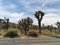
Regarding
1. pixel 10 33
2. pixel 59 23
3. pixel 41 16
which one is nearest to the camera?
pixel 10 33

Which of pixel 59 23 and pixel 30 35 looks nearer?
pixel 30 35

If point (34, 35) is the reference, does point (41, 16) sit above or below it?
above

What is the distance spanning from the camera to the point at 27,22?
146ft

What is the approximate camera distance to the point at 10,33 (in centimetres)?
3575

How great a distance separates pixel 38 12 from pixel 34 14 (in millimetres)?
1208

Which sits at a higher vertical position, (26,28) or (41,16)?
(41,16)

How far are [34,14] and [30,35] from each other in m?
10.6

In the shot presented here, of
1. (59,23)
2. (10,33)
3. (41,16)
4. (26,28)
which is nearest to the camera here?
(10,33)

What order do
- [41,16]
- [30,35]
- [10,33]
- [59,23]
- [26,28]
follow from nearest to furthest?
[10,33]
[30,35]
[26,28]
[41,16]
[59,23]

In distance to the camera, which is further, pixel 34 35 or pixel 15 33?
pixel 34 35

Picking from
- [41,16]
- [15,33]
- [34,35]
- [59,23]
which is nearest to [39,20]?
[41,16]

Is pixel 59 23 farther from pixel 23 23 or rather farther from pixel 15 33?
pixel 15 33

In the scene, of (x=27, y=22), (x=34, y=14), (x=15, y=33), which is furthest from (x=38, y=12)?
(x=15, y=33)

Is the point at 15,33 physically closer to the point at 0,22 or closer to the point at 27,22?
the point at 27,22
